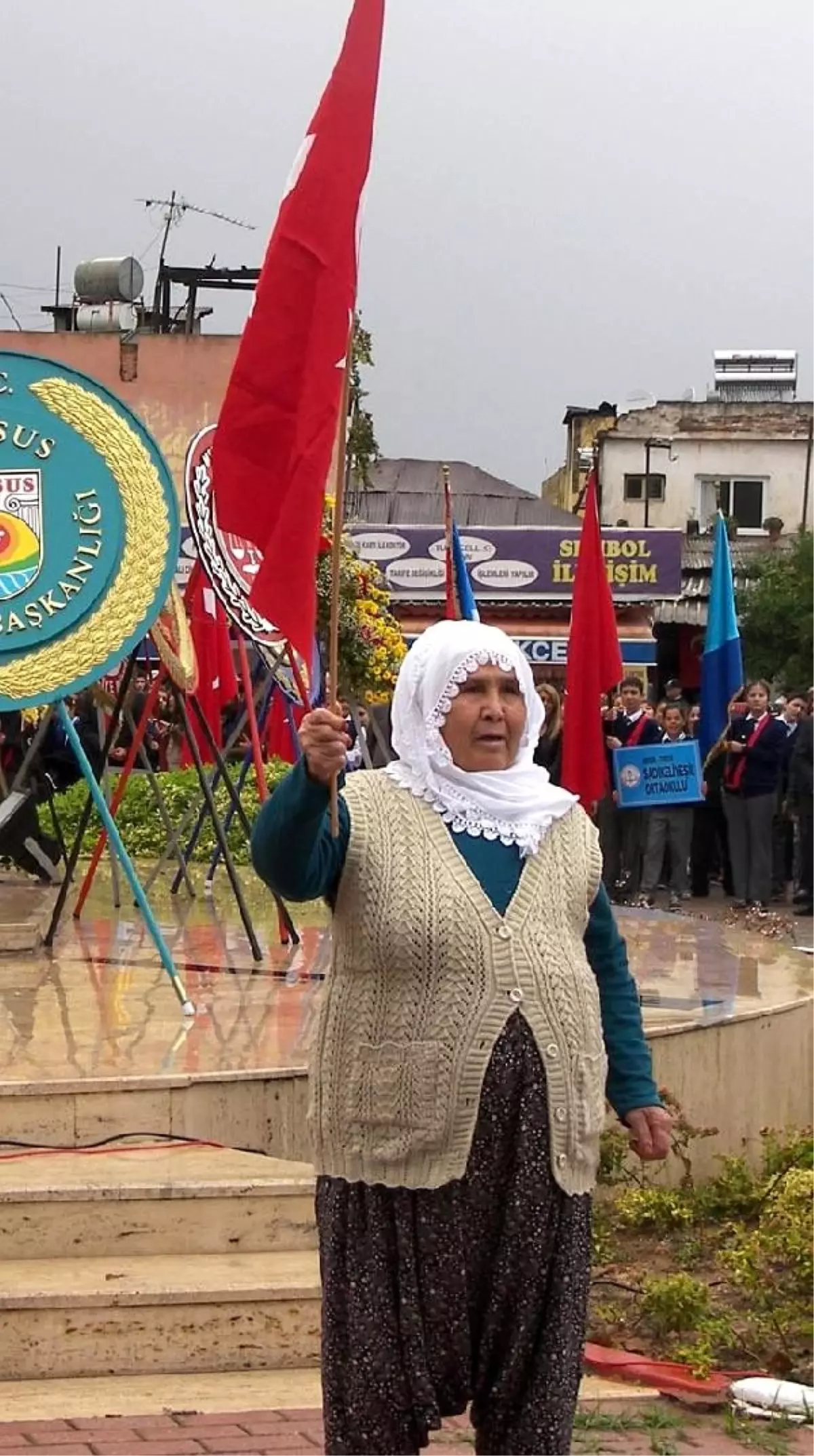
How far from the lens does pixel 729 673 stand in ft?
54.5

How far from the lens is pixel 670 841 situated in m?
17.5

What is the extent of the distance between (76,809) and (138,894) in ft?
30.2

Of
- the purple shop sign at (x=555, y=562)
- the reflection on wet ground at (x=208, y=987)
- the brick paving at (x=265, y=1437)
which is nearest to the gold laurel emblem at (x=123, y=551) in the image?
the reflection on wet ground at (x=208, y=987)

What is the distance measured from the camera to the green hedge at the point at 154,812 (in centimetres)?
1577

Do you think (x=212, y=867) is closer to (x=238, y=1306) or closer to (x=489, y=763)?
(x=238, y=1306)

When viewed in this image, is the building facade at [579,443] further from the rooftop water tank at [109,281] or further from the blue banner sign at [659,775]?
the blue banner sign at [659,775]

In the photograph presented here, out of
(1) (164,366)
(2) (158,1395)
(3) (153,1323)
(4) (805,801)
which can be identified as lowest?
(2) (158,1395)

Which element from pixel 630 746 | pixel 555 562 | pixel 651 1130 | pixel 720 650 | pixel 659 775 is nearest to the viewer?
pixel 651 1130

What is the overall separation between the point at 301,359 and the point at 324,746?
1141 millimetres

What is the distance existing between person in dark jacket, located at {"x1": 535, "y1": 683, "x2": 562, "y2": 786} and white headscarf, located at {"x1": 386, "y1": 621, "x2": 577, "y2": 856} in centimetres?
1091

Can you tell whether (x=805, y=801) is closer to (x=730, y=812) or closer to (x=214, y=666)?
(x=730, y=812)

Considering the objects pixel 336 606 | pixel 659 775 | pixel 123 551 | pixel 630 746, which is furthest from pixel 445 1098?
pixel 630 746

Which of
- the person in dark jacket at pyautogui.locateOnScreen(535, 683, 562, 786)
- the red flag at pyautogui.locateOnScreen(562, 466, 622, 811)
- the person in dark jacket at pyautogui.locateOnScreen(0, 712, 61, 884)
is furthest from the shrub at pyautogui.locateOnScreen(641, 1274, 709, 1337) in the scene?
the person in dark jacket at pyautogui.locateOnScreen(535, 683, 562, 786)

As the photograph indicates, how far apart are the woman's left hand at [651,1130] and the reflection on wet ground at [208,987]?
10.0 ft
